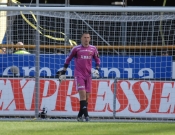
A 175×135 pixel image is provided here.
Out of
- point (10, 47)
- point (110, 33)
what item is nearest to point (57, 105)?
point (10, 47)

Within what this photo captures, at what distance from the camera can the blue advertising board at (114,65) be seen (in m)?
16.4

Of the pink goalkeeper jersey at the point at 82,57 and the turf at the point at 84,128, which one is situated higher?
the pink goalkeeper jersey at the point at 82,57

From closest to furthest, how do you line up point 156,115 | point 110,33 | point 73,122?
1. point 73,122
2. point 156,115
3. point 110,33

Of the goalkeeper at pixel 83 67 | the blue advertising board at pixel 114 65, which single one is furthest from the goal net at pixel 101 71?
the goalkeeper at pixel 83 67

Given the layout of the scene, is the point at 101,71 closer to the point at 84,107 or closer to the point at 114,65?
the point at 114,65

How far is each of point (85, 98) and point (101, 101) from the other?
134 cm

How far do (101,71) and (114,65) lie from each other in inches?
14.1

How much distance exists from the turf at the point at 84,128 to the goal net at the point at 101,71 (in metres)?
1.39

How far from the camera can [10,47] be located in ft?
55.2

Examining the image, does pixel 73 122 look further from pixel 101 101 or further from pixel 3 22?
pixel 3 22

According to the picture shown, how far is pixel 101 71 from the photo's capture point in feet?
54.7

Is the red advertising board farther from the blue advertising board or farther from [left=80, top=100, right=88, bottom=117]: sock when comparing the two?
[left=80, top=100, right=88, bottom=117]: sock

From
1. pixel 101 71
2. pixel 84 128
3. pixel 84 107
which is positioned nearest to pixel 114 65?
pixel 101 71

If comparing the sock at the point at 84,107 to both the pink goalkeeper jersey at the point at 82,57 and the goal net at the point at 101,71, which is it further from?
the goal net at the point at 101,71
